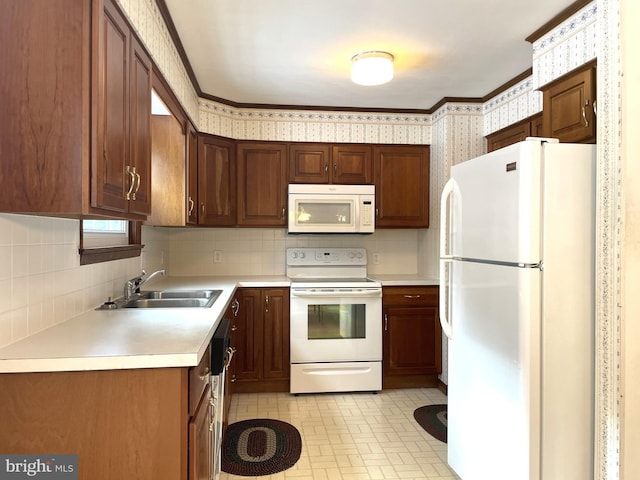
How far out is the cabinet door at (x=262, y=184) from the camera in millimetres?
3680

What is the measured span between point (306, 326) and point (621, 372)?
2193 millimetres

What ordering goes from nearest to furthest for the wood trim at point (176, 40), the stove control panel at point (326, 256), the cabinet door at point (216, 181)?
the wood trim at point (176, 40) < the cabinet door at point (216, 181) < the stove control panel at point (326, 256)

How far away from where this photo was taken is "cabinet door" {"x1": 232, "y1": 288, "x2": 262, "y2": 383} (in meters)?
3.39

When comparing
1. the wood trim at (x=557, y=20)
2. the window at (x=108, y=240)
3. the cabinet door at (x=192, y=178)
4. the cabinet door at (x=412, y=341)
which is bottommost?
the cabinet door at (x=412, y=341)

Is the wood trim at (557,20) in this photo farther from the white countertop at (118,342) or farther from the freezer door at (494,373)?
the white countertop at (118,342)

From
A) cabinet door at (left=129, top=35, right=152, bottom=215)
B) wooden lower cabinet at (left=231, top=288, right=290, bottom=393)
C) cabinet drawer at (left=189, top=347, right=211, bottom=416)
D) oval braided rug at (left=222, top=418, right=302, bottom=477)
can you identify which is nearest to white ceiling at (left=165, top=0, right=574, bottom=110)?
cabinet door at (left=129, top=35, right=152, bottom=215)

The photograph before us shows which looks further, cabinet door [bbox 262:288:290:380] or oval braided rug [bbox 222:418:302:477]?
→ cabinet door [bbox 262:288:290:380]

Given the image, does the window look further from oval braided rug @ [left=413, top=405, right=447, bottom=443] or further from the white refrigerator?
oval braided rug @ [left=413, top=405, right=447, bottom=443]

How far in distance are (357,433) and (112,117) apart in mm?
2306

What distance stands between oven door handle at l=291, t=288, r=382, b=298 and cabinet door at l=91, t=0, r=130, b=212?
6.42 feet

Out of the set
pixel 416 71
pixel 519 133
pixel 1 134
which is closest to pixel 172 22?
pixel 1 134

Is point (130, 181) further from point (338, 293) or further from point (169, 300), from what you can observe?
point (338, 293)

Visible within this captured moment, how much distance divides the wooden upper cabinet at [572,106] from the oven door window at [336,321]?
1881 mm

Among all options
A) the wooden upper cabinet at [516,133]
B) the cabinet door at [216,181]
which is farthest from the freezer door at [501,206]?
the cabinet door at [216,181]
